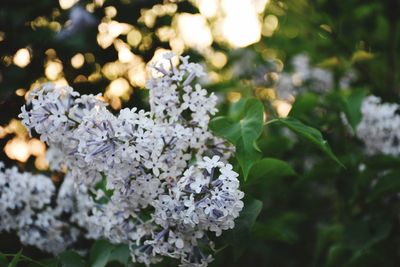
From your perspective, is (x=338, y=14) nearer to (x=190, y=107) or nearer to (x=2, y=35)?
(x=190, y=107)

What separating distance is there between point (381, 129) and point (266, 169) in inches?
34.8

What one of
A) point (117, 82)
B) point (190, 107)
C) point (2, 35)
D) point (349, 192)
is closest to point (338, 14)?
point (349, 192)

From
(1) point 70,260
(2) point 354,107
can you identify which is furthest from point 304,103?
(1) point 70,260

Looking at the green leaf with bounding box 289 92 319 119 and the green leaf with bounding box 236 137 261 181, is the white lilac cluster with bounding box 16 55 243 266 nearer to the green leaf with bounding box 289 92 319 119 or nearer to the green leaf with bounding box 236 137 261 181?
the green leaf with bounding box 236 137 261 181

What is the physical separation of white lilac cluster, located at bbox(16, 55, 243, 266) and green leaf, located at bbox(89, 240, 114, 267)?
0.04 metres

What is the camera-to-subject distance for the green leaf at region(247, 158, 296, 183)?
1.66 m

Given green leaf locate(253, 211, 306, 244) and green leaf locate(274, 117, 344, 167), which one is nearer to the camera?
green leaf locate(274, 117, 344, 167)

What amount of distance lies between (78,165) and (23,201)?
448mm

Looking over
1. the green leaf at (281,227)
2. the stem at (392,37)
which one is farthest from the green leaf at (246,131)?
the stem at (392,37)

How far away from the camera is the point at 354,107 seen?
209cm

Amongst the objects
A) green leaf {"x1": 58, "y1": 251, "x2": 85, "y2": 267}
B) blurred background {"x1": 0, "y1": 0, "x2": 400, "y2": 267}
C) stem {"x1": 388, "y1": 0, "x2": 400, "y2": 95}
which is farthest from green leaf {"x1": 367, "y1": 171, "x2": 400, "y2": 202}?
green leaf {"x1": 58, "y1": 251, "x2": 85, "y2": 267}

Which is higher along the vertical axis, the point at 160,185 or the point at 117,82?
Result: the point at 160,185

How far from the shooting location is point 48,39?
6.25 feet

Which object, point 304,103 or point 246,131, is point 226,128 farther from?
point 304,103
